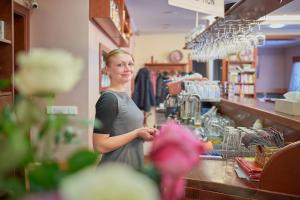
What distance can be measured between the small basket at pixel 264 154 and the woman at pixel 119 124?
1.83 ft

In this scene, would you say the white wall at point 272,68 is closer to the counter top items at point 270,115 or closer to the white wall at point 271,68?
the white wall at point 271,68

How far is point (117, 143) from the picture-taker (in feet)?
5.68

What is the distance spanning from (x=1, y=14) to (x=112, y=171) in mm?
2727

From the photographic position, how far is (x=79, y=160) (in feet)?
1.56

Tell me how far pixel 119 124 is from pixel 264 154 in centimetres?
74

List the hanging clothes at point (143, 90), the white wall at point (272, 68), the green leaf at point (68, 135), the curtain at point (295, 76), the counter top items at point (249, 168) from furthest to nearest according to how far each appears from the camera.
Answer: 1. the white wall at point (272, 68)
2. the curtain at point (295, 76)
3. the hanging clothes at point (143, 90)
4. the counter top items at point (249, 168)
5. the green leaf at point (68, 135)

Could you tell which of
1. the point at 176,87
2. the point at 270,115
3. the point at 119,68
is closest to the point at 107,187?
the point at 119,68

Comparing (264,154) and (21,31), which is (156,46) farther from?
(264,154)

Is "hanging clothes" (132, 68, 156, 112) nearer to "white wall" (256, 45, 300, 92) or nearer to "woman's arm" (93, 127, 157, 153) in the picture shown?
"woman's arm" (93, 127, 157, 153)

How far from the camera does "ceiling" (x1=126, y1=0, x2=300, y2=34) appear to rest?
5871mm

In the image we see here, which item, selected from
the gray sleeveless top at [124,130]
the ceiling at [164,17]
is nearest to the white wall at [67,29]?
the gray sleeveless top at [124,130]

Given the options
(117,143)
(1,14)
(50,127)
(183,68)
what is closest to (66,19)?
(1,14)

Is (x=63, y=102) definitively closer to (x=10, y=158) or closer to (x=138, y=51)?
(x=10, y=158)

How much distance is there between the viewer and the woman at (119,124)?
1.73 meters
